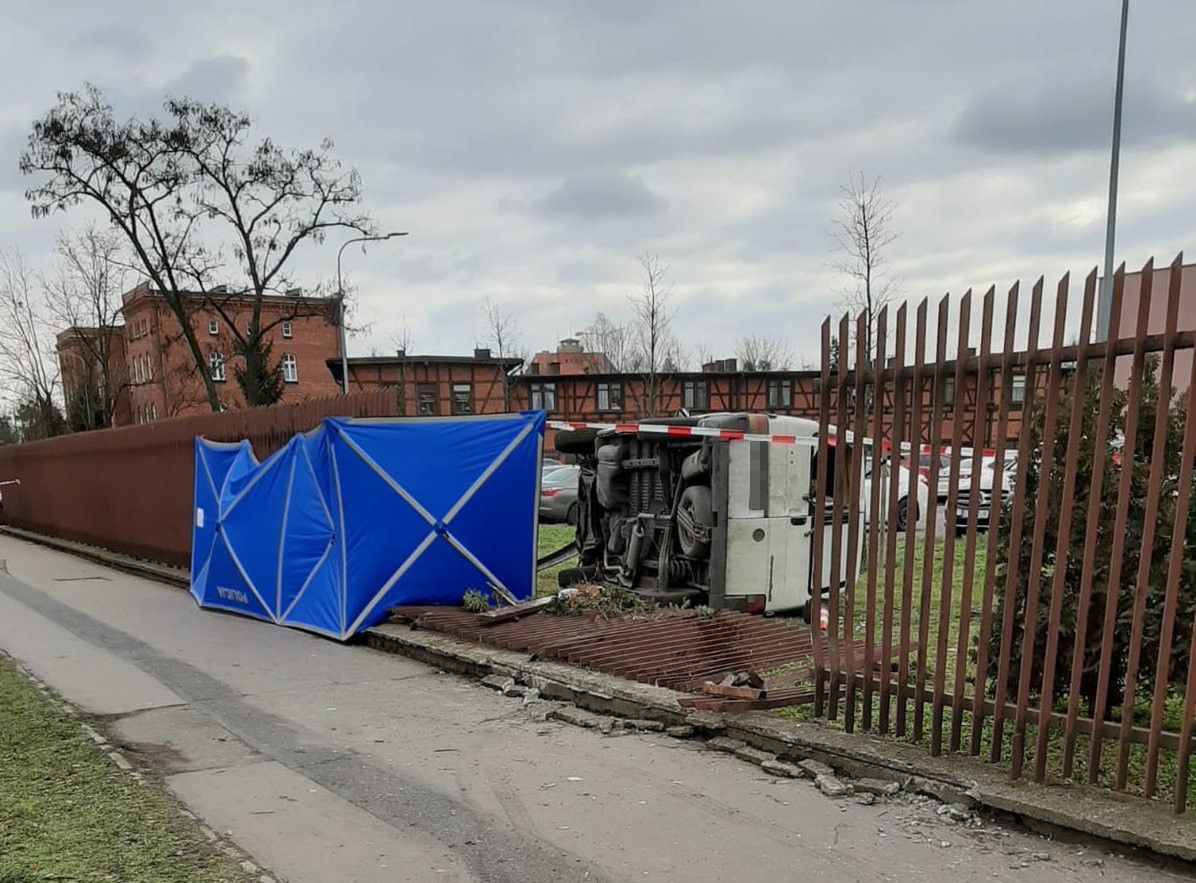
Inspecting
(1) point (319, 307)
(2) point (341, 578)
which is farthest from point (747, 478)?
(1) point (319, 307)

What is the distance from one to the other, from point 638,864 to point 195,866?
5.91ft

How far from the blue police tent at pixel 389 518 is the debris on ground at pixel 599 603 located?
0.91 meters

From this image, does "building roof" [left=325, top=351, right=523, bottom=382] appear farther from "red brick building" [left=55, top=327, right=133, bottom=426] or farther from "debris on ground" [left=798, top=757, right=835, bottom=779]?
"debris on ground" [left=798, top=757, right=835, bottom=779]

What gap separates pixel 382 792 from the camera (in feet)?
15.9

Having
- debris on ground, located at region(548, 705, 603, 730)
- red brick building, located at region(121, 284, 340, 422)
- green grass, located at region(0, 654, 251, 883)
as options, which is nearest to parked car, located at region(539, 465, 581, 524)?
debris on ground, located at region(548, 705, 603, 730)

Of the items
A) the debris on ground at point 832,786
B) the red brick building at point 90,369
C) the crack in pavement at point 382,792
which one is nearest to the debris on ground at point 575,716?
the crack in pavement at point 382,792

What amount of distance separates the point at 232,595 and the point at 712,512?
5723 millimetres

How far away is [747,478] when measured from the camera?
8.82 meters

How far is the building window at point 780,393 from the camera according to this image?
5056 centimetres

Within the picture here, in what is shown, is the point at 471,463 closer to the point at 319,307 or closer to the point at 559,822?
the point at 559,822

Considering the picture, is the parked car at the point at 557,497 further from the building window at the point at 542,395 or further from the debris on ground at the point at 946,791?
the building window at the point at 542,395

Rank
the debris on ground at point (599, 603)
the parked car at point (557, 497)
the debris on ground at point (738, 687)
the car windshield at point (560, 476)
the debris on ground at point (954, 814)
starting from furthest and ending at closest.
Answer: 1. the car windshield at point (560, 476)
2. the parked car at point (557, 497)
3. the debris on ground at point (599, 603)
4. the debris on ground at point (738, 687)
5. the debris on ground at point (954, 814)

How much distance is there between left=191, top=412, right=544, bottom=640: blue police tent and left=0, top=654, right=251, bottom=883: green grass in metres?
3.31

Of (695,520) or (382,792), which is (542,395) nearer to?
(695,520)
